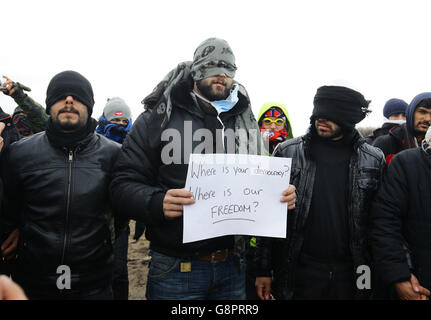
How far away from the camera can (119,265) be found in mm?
3742

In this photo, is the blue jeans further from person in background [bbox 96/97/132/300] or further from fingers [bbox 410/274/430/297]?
person in background [bbox 96/97/132/300]

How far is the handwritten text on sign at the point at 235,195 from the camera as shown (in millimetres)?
1844

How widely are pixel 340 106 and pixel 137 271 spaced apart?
4878 millimetres

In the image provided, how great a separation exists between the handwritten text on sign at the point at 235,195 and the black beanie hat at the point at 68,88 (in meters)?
1.14

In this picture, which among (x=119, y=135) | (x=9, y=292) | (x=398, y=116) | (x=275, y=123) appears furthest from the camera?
(x=398, y=116)

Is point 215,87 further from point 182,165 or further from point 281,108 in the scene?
point 281,108

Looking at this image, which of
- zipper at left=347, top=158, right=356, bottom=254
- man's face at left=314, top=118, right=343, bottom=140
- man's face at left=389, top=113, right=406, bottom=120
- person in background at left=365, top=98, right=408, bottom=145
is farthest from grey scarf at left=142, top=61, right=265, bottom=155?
man's face at left=389, top=113, right=406, bottom=120

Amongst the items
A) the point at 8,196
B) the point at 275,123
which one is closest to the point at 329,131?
the point at 275,123

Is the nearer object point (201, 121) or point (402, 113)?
point (201, 121)

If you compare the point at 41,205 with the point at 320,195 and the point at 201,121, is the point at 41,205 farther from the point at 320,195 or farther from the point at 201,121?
the point at 320,195

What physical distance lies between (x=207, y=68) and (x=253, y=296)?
Result: 251cm

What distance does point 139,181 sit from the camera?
2002mm

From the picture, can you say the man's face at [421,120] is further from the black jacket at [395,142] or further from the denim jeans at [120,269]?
the denim jeans at [120,269]
